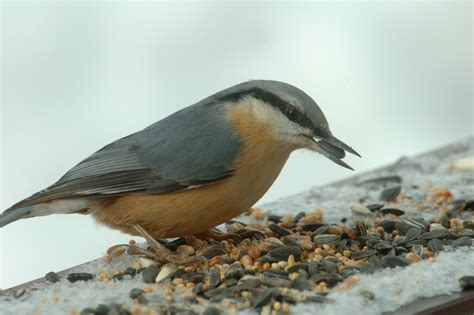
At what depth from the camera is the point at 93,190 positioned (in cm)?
354

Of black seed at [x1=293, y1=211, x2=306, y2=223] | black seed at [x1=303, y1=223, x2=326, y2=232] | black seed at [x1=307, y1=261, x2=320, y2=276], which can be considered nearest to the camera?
black seed at [x1=307, y1=261, x2=320, y2=276]

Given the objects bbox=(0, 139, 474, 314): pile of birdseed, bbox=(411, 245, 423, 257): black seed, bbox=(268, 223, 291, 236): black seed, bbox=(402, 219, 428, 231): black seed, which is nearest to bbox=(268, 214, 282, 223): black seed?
bbox=(0, 139, 474, 314): pile of birdseed

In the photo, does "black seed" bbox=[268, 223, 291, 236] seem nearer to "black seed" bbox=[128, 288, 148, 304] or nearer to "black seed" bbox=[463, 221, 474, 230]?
"black seed" bbox=[463, 221, 474, 230]

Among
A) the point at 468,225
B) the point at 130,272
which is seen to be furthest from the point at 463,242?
the point at 130,272

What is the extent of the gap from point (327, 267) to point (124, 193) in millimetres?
810

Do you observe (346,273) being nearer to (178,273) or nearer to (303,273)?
(303,273)

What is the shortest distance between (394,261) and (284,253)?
382 millimetres

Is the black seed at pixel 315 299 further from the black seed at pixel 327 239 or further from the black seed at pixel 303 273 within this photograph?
the black seed at pixel 327 239

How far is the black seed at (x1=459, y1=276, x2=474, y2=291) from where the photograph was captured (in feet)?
9.83

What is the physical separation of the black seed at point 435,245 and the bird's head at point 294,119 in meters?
0.41

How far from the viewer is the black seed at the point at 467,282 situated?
3.00 m

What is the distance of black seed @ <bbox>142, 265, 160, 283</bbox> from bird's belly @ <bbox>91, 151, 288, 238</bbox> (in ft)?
0.66

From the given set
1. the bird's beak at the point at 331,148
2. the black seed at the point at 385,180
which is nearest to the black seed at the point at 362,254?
the bird's beak at the point at 331,148

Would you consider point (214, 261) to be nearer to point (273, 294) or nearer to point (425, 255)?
point (273, 294)
